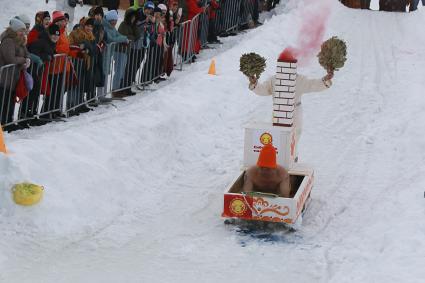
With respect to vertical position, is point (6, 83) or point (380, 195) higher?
point (6, 83)

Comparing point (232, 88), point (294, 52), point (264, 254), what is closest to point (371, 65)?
point (232, 88)

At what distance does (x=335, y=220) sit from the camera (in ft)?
36.7

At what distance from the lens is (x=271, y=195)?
10.6m

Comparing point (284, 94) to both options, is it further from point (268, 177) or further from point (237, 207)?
point (237, 207)

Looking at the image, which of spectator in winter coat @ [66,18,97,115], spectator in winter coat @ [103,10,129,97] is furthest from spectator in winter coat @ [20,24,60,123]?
spectator in winter coat @ [103,10,129,97]

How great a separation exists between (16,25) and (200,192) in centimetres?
366

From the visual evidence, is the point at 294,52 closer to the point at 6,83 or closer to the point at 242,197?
the point at 242,197

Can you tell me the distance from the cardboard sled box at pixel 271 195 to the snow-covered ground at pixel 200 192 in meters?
0.28

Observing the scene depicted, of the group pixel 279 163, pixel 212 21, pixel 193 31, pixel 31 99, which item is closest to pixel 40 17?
pixel 31 99

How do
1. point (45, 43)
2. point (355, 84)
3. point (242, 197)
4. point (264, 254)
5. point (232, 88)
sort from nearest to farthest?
1. point (264, 254)
2. point (242, 197)
3. point (45, 43)
4. point (232, 88)
5. point (355, 84)

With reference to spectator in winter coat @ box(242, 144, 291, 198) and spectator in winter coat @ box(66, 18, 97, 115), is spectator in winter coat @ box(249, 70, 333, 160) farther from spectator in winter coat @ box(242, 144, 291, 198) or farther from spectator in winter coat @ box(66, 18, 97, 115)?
spectator in winter coat @ box(66, 18, 97, 115)

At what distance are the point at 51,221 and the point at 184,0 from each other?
36.2 feet

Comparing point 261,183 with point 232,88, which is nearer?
point 261,183

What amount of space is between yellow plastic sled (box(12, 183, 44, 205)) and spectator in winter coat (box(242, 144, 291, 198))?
8.87 feet
